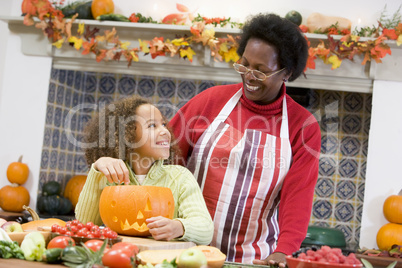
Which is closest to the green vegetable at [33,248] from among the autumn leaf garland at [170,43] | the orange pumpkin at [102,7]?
the autumn leaf garland at [170,43]

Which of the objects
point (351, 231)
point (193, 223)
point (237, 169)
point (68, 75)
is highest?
point (68, 75)

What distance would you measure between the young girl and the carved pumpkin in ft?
0.13

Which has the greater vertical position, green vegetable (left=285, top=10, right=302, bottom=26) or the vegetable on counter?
green vegetable (left=285, top=10, right=302, bottom=26)

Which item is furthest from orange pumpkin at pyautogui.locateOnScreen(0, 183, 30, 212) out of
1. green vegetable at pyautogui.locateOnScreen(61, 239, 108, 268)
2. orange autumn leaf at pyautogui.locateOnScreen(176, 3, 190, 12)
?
green vegetable at pyautogui.locateOnScreen(61, 239, 108, 268)

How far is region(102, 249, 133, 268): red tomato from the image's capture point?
37.7 inches

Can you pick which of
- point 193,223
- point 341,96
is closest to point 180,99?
point 341,96

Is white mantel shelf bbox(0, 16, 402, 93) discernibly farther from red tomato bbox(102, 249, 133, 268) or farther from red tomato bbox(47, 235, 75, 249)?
red tomato bbox(102, 249, 133, 268)

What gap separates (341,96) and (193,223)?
287 centimetres

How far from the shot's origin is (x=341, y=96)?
13.2 ft

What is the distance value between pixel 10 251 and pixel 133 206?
40 cm

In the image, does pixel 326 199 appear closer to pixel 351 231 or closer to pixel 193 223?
pixel 351 231

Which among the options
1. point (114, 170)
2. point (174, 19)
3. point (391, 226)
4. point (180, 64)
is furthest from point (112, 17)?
point (114, 170)

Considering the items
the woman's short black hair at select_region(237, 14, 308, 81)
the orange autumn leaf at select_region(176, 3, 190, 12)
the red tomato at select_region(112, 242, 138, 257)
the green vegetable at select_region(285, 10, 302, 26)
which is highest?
the orange autumn leaf at select_region(176, 3, 190, 12)

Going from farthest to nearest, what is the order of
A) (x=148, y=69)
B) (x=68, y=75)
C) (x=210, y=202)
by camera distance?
(x=68, y=75)
(x=148, y=69)
(x=210, y=202)
